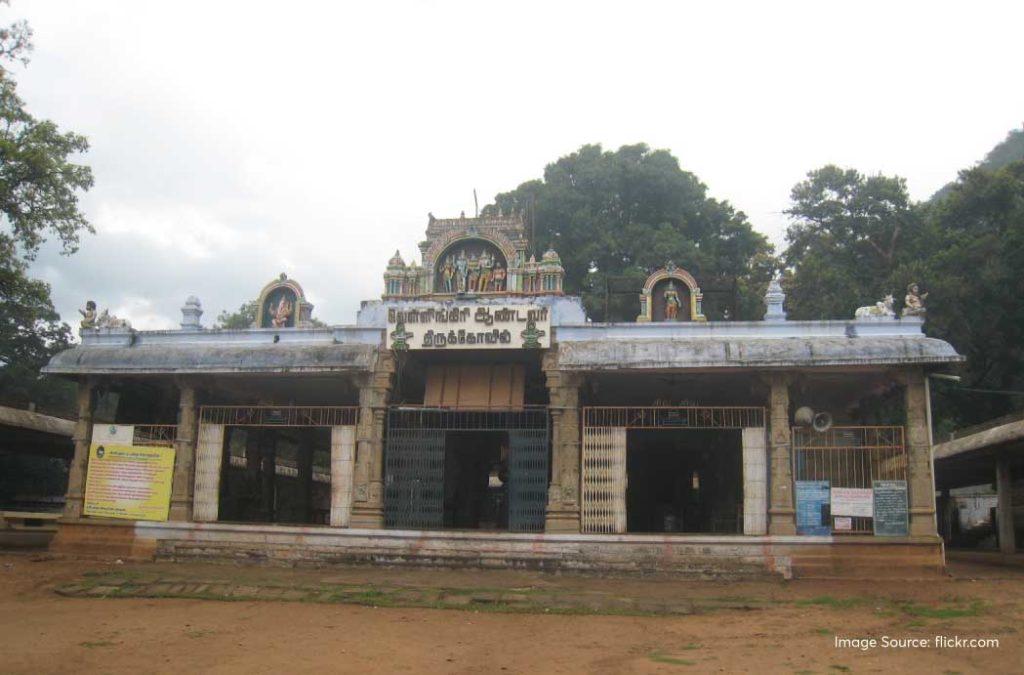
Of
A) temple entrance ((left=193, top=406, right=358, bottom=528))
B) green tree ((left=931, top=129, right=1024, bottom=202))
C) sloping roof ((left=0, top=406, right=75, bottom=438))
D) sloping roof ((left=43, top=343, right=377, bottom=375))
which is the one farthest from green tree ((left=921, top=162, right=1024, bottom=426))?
green tree ((left=931, top=129, right=1024, bottom=202))

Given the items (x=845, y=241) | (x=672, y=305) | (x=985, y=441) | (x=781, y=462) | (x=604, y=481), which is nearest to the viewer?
(x=781, y=462)

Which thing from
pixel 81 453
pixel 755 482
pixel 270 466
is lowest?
pixel 755 482

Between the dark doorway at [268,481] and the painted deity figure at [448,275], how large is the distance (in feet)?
21.6

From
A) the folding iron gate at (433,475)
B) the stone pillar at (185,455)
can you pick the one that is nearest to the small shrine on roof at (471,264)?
the folding iron gate at (433,475)

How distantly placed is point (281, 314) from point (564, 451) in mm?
7029

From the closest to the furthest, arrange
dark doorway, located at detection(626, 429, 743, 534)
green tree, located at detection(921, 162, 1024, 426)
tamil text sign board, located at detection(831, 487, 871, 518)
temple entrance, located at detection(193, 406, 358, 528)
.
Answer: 1. tamil text sign board, located at detection(831, 487, 871, 518)
2. temple entrance, located at detection(193, 406, 358, 528)
3. dark doorway, located at detection(626, 429, 743, 534)
4. green tree, located at detection(921, 162, 1024, 426)

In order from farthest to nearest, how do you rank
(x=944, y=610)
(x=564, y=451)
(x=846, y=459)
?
(x=846, y=459) < (x=564, y=451) < (x=944, y=610)

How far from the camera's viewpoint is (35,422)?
873 inches

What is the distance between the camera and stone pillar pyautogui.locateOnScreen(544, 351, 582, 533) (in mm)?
16141

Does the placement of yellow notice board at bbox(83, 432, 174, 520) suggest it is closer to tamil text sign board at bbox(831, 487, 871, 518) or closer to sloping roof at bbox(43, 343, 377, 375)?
sloping roof at bbox(43, 343, 377, 375)

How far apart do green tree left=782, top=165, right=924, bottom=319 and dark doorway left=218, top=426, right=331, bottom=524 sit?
65.8ft

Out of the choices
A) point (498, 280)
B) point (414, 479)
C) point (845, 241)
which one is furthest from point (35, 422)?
point (845, 241)

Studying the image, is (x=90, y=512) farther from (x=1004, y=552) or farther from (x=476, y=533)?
(x=1004, y=552)

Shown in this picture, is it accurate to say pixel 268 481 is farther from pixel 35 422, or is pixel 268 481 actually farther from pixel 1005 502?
pixel 1005 502
